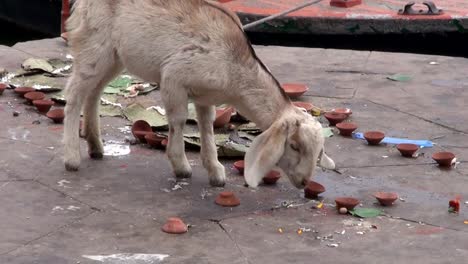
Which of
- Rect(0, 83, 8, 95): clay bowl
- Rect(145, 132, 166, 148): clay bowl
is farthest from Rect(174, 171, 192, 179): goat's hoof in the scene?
Rect(0, 83, 8, 95): clay bowl

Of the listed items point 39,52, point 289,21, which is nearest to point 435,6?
point 289,21

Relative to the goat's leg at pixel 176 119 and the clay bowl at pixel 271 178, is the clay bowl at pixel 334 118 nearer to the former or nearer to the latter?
the clay bowl at pixel 271 178

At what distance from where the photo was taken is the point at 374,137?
8508mm

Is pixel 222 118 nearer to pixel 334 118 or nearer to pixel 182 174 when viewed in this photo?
pixel 334 118

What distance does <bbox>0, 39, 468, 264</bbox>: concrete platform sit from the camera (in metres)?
6.35

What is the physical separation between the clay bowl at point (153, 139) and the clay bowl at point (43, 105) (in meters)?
1.13

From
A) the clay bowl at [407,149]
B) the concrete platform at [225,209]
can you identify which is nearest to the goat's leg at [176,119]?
the concrete platform at [225,209]

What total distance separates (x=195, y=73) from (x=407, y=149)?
6.63 feet

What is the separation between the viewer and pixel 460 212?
7102mm

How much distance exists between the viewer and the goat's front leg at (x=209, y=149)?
754 centimetres

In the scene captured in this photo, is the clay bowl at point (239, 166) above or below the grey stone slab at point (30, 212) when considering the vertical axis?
above

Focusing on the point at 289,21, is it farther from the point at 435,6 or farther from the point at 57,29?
the point at 57,29

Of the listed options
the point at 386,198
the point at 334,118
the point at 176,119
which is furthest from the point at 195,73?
the point at 334,118

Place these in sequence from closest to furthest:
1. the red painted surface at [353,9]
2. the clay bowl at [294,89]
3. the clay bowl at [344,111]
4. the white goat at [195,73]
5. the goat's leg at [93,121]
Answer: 1. the white goat at [195,73]
2. the goat's leg at [93,121]
3. the clay bowl at [344,111]
4. the clay bowl at [294,89]
5. the red painted surface at [353,9]
